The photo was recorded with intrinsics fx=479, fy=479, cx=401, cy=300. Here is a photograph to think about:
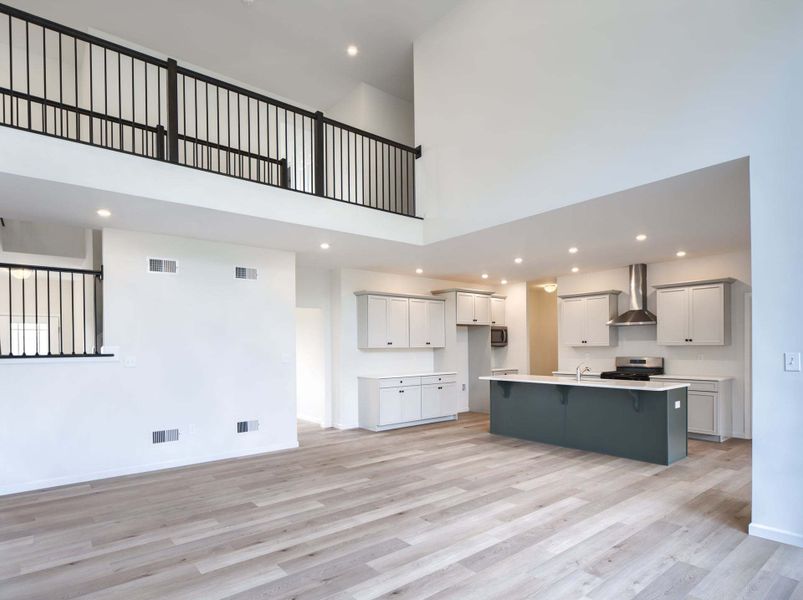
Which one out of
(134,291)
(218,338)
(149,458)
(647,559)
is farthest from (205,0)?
(647,559)

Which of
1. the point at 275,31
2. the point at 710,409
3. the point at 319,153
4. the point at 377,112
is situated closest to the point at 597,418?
the point at 710,409

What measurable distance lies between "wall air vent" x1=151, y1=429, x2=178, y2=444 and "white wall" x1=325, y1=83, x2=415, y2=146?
542 cm

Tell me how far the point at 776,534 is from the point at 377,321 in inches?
232

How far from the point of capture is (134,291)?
562cm

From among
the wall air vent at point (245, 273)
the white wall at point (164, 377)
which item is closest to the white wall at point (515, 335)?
the white wall at point (164, 377)

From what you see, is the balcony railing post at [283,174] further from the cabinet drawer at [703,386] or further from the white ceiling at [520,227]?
the cabinet drawer at [703,386]

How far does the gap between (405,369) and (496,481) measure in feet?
13.7

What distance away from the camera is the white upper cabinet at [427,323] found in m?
8.80

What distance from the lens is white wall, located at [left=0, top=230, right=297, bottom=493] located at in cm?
500

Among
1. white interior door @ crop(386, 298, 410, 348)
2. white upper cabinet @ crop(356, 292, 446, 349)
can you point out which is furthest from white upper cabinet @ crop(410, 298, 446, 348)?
white interior door @ crop(386, 298, 410, 348)

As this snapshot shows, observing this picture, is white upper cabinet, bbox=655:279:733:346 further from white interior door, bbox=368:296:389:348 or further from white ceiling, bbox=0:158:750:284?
white interior door, bbox=368:296:389:348

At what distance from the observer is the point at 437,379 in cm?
867

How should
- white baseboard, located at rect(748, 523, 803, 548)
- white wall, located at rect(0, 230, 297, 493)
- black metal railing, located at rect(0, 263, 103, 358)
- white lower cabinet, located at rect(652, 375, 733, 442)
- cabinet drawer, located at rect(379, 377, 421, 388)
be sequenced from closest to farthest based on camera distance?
1. white baseboard, located at rect(748, 523, 803, 548)
2. white wall, located at rect(0, 230, 297, 493)
3. black metal railing, located at rect(0, 263, 103, 358)
4. white lower cabinet, located at rect(652, 375, 733, 442)
5. cabinet drawer, located at rect(379, 377, 421, 388)

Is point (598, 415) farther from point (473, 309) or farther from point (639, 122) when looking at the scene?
point (473, 309)
